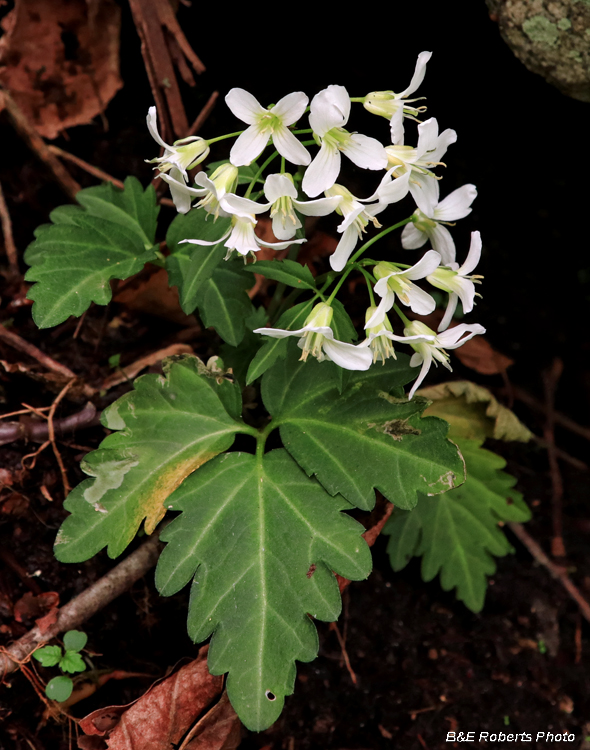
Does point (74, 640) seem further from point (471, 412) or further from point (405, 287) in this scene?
point (471, 412)

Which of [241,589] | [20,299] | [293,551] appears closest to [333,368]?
[293,551]

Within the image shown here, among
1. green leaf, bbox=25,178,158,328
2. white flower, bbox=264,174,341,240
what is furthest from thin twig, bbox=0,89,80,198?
white flower, bbox=264,174,341,240

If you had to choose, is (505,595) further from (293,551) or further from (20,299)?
(20,299)

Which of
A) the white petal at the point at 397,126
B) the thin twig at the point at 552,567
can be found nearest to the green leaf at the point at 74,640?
the white petal at the point at 397,126

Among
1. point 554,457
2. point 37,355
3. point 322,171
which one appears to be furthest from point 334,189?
point 554,457

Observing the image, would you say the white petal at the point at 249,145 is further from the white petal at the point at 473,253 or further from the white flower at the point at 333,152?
the white petal at the point at 473,253

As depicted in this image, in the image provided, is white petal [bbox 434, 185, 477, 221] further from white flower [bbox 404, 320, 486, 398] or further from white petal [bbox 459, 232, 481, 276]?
white flower [bbox 404, 320, 486, 398]
